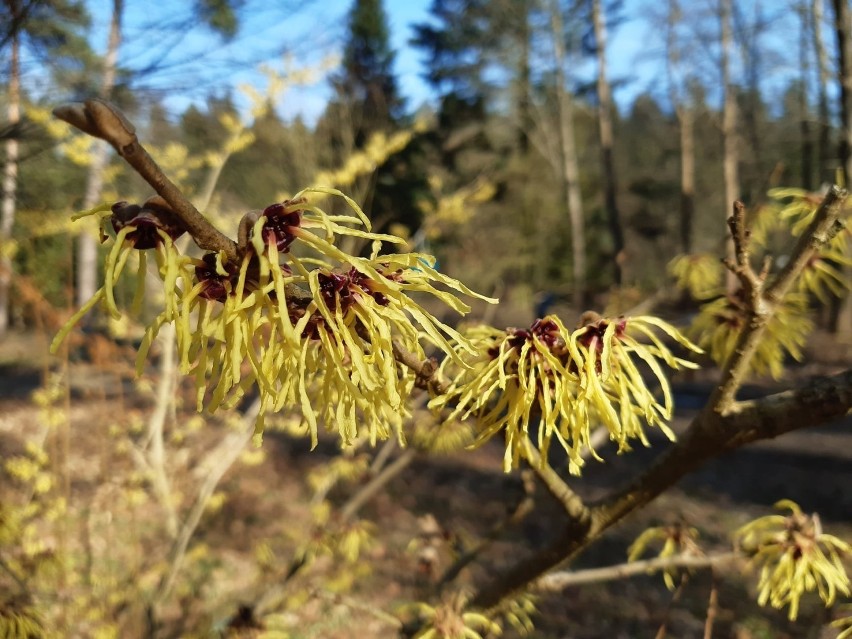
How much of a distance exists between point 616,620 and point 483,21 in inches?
560

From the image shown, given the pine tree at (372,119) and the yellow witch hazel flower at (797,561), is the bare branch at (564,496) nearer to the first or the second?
the yellow witch hazel flower at (797,561)

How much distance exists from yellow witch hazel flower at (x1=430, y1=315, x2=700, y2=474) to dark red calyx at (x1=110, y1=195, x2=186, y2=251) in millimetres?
333

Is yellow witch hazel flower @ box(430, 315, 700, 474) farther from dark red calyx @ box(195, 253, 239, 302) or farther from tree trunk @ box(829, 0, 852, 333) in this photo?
tree trunk @ box(829, 0, 852, 333)

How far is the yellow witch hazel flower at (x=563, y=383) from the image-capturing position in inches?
24.9

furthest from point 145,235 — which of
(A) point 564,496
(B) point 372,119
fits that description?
(B) point 372,119

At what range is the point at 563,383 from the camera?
25.7 inches

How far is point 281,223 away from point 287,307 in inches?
3.4

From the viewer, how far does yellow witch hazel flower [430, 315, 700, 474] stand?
2.08 feet

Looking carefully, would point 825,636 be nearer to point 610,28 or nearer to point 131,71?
point 131,71

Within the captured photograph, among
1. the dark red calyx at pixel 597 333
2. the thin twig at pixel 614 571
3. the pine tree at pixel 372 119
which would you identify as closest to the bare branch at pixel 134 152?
the dark red calyx at pixel 597 333

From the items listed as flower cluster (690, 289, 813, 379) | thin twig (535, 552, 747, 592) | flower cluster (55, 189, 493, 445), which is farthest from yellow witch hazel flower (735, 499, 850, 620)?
flower cluster (55, 189, 493, 445)

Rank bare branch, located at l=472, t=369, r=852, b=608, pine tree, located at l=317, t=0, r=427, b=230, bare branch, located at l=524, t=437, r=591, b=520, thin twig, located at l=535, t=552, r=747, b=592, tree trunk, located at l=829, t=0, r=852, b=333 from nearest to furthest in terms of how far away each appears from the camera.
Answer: bare branch, located at l=472, t=369, r=852, b=608 → bare branch, located at l=524, t=437, r=591, b=520 → thin twig, located at l=535, t=552, r=747, b=592 → tree trunk, located at l=829, t=0, r=852, b=333 → pine tree, located at l=317, t=0, r=427, b=230

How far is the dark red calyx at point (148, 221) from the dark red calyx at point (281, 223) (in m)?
0.08

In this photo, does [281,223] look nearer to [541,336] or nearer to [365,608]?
[541,336]
